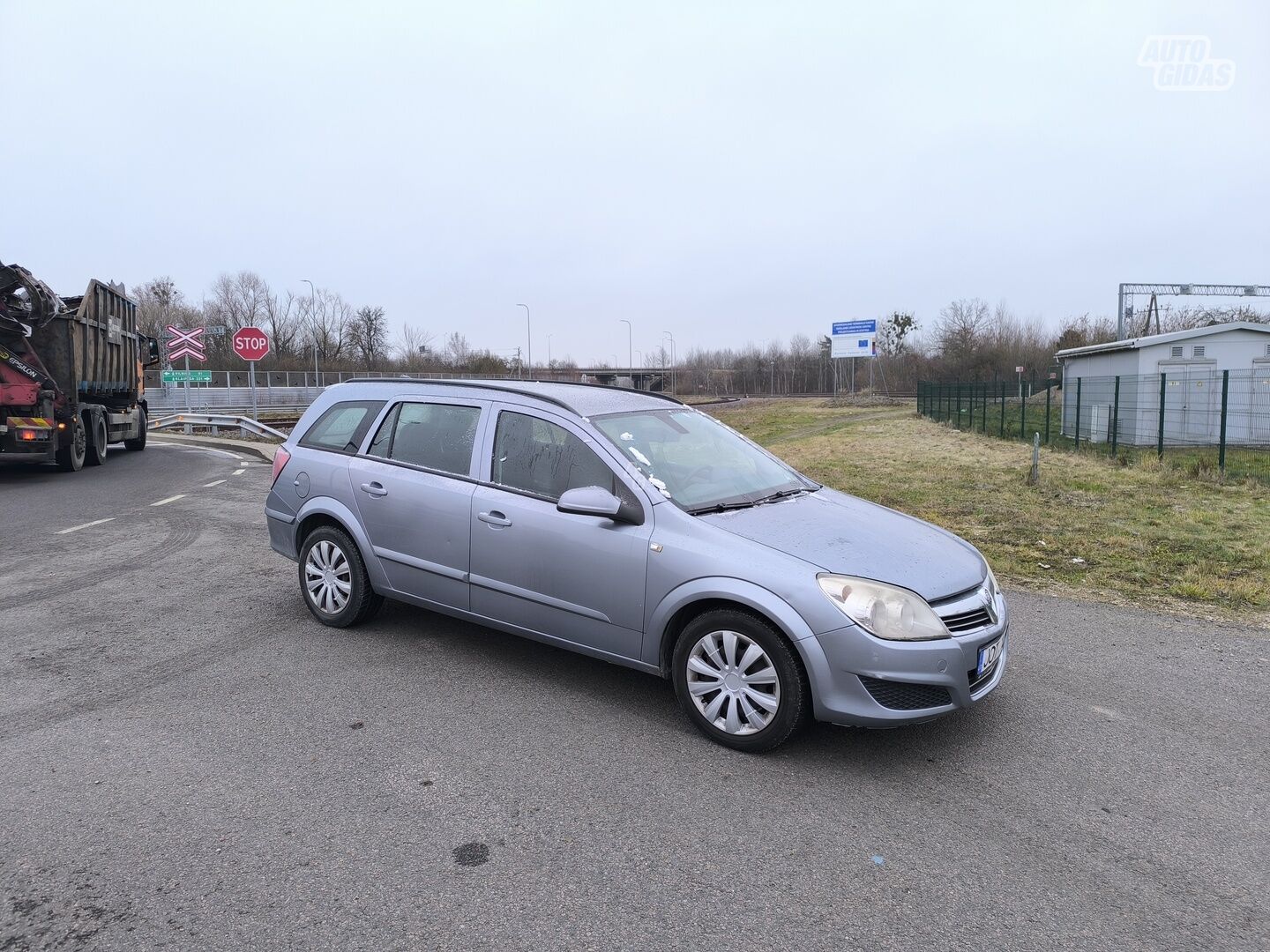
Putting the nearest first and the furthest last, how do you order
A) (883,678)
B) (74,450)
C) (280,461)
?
(883,678) → (280,461) → (74,450)

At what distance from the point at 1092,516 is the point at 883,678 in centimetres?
833

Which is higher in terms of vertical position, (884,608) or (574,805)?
(884,608)

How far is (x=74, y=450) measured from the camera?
48.4 feet

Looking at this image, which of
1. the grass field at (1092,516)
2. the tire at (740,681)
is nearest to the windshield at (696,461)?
the tire at (740,681)

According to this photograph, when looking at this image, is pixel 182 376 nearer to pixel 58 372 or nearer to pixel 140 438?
pixel 140 438

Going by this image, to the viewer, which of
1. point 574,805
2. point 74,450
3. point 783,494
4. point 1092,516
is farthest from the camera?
point 74,450

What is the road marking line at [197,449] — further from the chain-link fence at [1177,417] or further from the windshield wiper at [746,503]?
the chain-link fence at [1177,417]

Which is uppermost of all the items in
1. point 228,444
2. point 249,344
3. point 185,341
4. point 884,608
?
point 185,341

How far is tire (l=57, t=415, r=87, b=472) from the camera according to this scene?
14.5 m

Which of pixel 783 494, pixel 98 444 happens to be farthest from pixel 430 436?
pixel 98 444

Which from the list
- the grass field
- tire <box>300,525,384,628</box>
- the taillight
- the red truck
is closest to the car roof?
the taillight

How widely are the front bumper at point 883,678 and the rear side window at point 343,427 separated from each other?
3.49m

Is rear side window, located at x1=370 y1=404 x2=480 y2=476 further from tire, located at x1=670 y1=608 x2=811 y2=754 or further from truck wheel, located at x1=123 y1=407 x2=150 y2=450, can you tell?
truck wheel, located at x1=123 y1=407 x2=150 y2=450

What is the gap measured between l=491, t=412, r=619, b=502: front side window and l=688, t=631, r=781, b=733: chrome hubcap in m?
0.92
